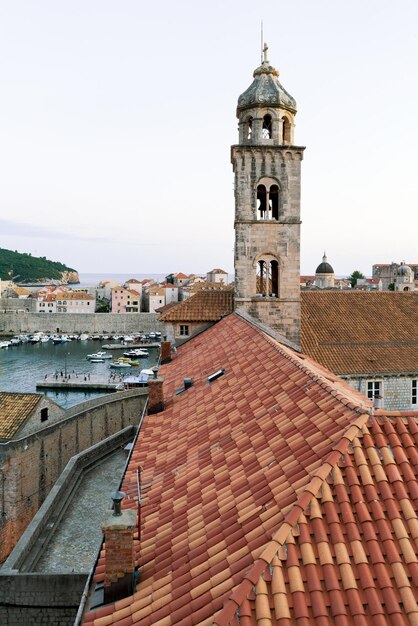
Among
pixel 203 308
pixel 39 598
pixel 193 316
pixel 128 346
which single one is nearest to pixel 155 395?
pixel 39 598

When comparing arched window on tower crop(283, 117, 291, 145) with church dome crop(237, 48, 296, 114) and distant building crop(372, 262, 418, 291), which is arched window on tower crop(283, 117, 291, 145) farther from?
distant building crop(372, 262, 418, 291)

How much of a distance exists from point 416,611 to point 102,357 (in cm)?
7172

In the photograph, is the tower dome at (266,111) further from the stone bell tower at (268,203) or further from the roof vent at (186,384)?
the roof vent at (186,384)

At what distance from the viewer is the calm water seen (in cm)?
5716

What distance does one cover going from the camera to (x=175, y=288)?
12506cm

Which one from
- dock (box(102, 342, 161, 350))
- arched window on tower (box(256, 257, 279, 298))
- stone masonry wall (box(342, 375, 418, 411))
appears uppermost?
arched window on tower (box(256, 257, 279, 298))

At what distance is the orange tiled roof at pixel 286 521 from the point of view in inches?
183

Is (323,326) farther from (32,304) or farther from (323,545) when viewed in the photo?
(32,304)

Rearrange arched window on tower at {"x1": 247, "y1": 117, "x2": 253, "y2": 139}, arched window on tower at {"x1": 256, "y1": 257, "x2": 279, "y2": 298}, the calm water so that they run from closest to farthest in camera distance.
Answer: arched window on tower at {"x1": 247, "y1": 117, "x2": 253, "y2": 139} < arched window on tower at {"x1": 256, "y1": 257, "x2": 279, "y2": 298} < the calm water

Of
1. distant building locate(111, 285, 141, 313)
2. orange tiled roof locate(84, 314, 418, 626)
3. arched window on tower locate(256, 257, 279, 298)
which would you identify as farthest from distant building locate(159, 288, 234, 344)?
distant building locate(111, 285, 141, 313)

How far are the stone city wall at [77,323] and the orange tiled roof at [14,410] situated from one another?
239ft

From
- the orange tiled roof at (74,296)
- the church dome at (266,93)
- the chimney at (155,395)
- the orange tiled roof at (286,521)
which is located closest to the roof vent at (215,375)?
the chimney at (155,395)

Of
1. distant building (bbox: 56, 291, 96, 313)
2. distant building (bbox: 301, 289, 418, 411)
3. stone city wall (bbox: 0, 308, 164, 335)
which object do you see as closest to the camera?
distant building (bbox: 301, 289, 418, 411)

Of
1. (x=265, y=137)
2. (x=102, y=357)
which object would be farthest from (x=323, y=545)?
(x=102, y=357)
